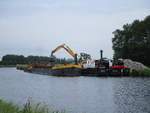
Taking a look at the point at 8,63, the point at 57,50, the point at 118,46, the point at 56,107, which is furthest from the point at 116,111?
the point at 8,63

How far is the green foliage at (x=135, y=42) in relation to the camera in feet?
250

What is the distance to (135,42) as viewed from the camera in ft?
257

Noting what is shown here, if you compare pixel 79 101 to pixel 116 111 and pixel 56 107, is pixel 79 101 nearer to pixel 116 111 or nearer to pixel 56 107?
pixel 56 107

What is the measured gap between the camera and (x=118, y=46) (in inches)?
3246

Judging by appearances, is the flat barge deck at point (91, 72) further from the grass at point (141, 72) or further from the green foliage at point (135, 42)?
the green foliage at point (135, 42)

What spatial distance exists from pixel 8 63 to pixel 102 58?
367 ft

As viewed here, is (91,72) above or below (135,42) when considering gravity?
below

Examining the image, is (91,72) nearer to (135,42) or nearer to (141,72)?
(141,72)

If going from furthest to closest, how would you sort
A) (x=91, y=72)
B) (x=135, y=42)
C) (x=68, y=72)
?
1. (x=135, y=42)
2. (x=91, y=72)
3. (x=68, y=72)

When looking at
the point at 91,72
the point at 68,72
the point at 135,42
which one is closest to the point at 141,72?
the point at 91,72

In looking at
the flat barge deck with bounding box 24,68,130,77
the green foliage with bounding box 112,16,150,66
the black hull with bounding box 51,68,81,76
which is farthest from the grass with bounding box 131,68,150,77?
the green foliage with bounding box 112,16,150,66

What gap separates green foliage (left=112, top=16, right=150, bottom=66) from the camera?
76312 millimetres

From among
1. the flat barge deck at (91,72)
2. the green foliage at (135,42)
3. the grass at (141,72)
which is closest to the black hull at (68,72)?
the flat barge deck at (91,72)

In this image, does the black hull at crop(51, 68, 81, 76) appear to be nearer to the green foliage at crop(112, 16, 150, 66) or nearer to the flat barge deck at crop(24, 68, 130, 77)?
the flat barge deck at crop(24, 68, 130, 77)
